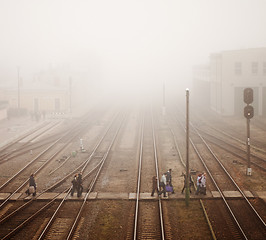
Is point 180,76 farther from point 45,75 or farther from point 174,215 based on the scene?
point 174,215

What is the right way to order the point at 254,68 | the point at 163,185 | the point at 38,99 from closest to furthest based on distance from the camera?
the point at 163,185, the point at 254,68, the point at 38,99

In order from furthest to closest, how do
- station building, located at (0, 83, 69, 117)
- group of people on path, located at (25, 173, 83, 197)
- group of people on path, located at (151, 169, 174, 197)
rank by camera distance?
1. station building, located at (0, 83, 69, 117)
2. group of people on path, located at (25, 173, 83, 197)
3. group of people on path, located at (151, 169, 174, 197)

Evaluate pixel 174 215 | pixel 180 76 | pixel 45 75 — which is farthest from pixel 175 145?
pixel 180 76

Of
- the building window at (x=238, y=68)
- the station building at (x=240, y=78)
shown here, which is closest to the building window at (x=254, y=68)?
the station building at (x=240, y=78)

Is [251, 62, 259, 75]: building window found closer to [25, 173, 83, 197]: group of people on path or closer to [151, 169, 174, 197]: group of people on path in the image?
[151, 169, 174, 197]: group of people on path

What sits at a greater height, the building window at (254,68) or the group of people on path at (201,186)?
the building window at (254,68)

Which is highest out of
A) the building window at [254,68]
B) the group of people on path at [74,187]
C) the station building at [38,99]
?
the building window at [254,68]

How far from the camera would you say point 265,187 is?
57.4 ft

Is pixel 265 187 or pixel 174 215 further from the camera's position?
pixel 265 187

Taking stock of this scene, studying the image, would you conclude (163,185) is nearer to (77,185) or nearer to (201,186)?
(201,186)

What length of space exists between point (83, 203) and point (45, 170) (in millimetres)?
7490

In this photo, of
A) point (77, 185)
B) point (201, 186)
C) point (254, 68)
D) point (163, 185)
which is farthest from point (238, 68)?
point (77, 185)

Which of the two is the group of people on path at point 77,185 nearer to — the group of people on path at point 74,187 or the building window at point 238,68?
the group of people on path at point 74,187

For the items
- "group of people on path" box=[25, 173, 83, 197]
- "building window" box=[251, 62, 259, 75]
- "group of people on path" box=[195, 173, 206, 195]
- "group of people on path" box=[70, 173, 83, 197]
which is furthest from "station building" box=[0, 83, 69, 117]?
"group of people on path" box=[195, 173, 206, 195]
